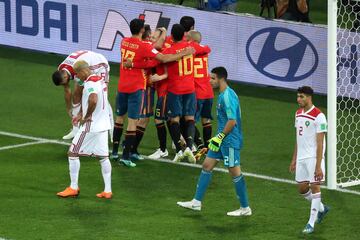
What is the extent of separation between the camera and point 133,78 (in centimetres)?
1739

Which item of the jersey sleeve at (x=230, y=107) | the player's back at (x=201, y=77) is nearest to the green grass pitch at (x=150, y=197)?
the player's back at (x=201, y=77)

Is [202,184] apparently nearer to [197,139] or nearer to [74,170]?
[74,170]

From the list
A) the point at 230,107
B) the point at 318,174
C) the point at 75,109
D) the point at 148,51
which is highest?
the point at 148,51

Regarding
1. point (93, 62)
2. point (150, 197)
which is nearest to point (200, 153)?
point (93, 62)

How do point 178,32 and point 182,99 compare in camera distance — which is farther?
point 182,99

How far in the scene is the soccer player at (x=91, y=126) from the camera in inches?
604

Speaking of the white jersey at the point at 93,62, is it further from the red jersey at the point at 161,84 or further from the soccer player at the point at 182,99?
the soccer player at the point at 182,99

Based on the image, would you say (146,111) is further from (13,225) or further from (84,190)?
(13,225)

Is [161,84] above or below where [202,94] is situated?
Answer: above

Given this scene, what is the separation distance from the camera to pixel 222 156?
48.2ft

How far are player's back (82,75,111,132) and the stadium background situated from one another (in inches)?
39.6

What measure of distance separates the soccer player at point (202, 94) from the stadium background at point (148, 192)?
28.7 inches

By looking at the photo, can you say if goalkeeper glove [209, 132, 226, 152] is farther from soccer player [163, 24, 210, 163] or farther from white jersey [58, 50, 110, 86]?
white jersey [58, 50, 110, 86]

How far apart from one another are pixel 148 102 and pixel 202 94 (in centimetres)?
87
